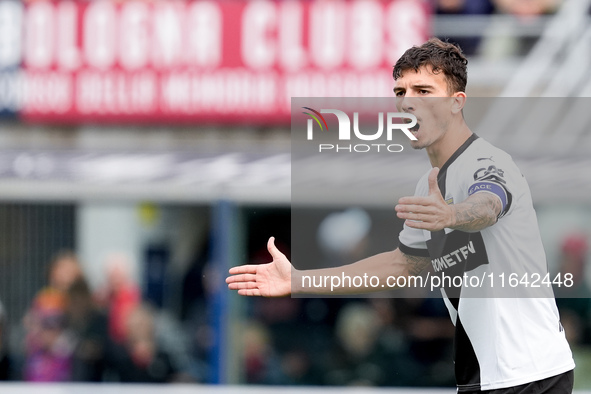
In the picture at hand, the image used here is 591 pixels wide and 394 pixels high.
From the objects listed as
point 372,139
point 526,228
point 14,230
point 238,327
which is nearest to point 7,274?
point 14,230

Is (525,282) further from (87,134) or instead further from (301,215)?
(87,134)

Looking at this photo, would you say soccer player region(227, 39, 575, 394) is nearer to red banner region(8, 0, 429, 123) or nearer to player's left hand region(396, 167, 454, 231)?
player's left hand region(396, 167, 454, 231)

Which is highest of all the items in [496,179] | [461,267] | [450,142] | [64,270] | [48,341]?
[450,142]

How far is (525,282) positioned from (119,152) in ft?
22.3

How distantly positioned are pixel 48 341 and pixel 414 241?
185 inches

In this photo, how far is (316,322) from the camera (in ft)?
22.6

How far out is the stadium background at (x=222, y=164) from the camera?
6719 millimetres

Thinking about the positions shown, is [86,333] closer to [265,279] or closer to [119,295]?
[119,295]

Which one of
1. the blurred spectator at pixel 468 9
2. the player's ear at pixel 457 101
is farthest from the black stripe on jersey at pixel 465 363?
the blurred spectator at pixel 468 9

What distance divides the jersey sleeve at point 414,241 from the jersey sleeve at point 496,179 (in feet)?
1.00

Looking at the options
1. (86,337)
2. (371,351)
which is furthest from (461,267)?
(86,337)

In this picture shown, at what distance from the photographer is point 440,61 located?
2.67 meters

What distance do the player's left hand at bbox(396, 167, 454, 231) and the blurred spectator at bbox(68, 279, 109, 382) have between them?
4.70 metres

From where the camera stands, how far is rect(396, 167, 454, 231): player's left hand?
2.39 meters
